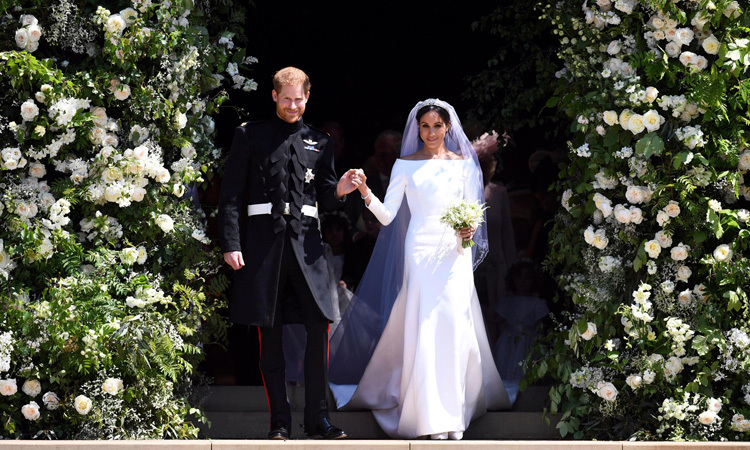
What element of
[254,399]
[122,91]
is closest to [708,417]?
[254,399]

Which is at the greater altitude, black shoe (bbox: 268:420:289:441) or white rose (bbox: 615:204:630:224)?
white rose (bbox: 615:204:630:224)

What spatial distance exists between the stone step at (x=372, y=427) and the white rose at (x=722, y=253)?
1495mm

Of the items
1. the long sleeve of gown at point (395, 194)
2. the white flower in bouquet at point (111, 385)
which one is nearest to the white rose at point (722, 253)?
the long sleeve of gown at point (395, 194)

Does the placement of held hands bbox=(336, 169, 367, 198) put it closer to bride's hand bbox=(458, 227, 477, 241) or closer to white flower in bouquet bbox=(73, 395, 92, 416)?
bride's hand bbox=(458, 227, 477, 241)

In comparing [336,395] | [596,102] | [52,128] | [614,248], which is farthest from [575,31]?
[52,128]

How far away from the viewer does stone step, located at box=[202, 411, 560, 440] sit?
6465 mm

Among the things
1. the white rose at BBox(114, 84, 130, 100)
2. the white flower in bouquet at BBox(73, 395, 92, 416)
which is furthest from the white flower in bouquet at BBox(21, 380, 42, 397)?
the white rose at BBox(114, 84, 130, 100)

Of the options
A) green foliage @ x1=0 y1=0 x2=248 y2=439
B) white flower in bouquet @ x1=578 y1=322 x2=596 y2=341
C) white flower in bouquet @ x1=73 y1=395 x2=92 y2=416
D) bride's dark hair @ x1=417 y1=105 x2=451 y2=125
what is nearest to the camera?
white flower in bouquet @ x1=73 y1=395 x2=92 y2=416

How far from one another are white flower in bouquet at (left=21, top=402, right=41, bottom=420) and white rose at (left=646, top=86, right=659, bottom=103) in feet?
12.7

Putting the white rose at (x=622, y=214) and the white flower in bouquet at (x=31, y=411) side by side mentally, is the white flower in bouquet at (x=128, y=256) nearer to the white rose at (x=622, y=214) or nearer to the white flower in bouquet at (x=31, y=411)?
the white flower in bouquet at (x=31, y=411)

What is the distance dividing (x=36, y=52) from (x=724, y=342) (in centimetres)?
431

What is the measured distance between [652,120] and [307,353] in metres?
2.41

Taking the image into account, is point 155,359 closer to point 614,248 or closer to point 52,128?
point 52,128

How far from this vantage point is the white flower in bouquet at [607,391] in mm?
5988
